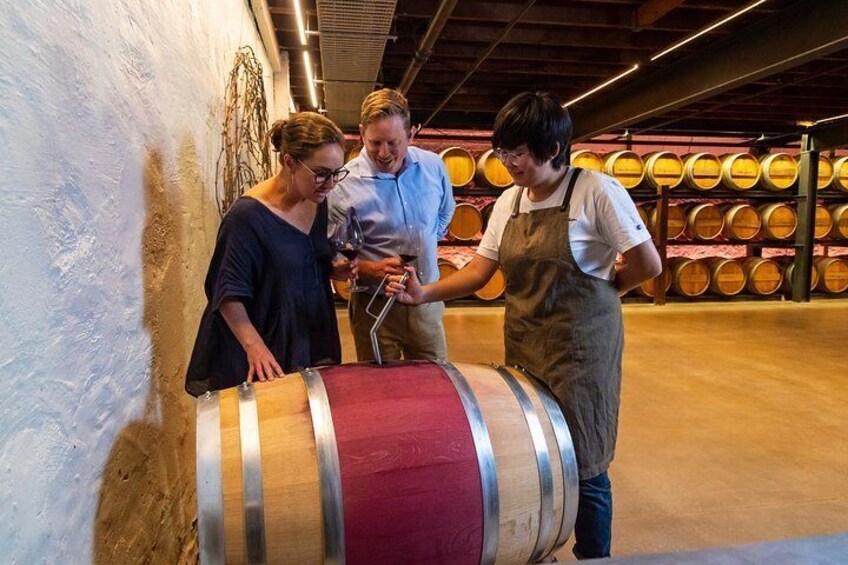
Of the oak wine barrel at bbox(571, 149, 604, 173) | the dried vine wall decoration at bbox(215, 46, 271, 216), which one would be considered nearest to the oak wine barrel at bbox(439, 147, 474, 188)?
the oak wine barrel at bbox(571, 149, 604, 173)

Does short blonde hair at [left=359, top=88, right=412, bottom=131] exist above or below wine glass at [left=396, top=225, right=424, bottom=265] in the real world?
above

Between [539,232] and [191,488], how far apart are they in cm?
163

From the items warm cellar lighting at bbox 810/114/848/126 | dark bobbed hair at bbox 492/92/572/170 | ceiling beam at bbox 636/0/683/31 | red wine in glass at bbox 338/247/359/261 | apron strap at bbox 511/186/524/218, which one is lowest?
red wine in glass at bbox 338/247/359/261

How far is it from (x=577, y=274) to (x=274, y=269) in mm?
896

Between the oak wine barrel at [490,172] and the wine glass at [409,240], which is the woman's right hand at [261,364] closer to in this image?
the wine glass at [409,240]

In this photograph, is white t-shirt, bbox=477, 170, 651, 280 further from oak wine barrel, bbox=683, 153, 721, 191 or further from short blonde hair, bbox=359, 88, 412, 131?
oak wine barrel, bbox=683, 153, 721, 191

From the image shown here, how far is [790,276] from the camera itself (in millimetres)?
8609

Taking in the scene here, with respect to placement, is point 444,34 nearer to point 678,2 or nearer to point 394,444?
point 678,2

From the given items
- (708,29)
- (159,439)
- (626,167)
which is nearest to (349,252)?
(159,439)

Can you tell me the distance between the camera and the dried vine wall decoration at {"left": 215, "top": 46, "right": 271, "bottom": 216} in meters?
2.76

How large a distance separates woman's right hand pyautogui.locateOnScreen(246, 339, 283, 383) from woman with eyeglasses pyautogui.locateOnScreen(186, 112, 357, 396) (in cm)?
5

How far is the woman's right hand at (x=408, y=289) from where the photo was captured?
1589 millimetres

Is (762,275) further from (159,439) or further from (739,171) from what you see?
(159,439)

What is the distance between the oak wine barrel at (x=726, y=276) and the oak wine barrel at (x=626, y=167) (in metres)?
1.80
